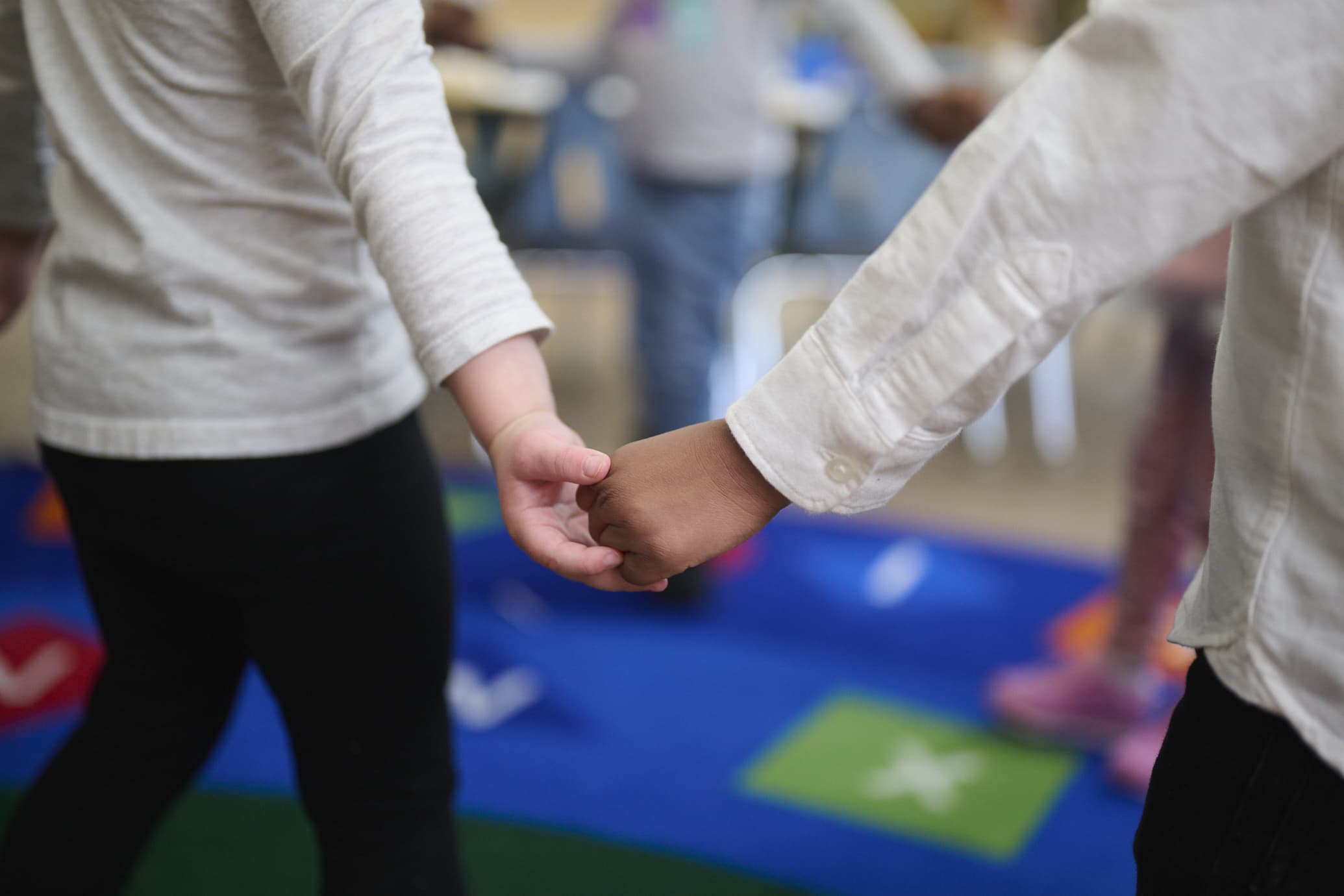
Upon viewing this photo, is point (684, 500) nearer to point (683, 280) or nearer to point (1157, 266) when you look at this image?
point (1157, 266)

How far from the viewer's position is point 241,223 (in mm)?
585

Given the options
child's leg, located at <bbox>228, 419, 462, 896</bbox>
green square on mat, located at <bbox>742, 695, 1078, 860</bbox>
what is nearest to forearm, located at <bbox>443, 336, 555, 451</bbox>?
child's leg, located at <bbox>228, 419, 462, 896</bbox>

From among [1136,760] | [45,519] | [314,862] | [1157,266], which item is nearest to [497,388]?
[1157,266]

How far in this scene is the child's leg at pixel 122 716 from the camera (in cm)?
65

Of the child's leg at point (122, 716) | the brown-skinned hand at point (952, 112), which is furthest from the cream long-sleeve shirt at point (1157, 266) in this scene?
the brown-skinned hand at point (952, 112)

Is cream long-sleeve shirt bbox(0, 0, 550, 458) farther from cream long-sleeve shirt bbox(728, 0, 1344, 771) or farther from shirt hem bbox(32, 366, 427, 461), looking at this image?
cream long-sleeve shirt bbox(728, 0, 1344, 771)

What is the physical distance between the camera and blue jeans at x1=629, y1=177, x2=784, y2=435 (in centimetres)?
173

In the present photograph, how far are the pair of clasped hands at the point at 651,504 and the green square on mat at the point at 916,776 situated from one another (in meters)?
0.74

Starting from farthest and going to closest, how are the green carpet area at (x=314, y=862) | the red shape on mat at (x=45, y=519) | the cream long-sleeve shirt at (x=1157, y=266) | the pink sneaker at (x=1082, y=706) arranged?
the red shape on mat at (x=45, y=519)
the pink sneaker at (x=1082, y=706)
the green carpet area at (x=314, y=862)
the cream long-sleeve shirt at (x=1157, y=266)

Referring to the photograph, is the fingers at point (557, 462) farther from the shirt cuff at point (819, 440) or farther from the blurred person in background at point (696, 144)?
the blurred person in background at point (696, 144)

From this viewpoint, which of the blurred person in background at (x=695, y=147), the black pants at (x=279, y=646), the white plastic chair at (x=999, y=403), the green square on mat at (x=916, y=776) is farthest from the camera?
the white plastic chair at (x=999, y=403)

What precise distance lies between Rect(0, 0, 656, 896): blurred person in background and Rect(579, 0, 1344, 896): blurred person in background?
144mm

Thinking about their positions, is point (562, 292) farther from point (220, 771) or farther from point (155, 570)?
point (155, 570)

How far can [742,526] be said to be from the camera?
50 centimetres
